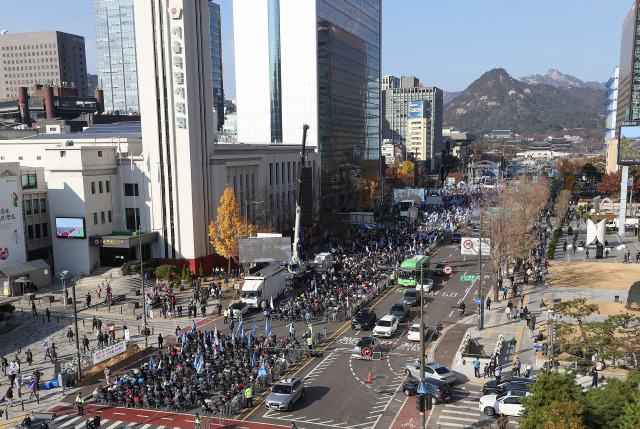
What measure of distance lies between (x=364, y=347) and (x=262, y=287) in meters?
15.2

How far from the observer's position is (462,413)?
27547 mm

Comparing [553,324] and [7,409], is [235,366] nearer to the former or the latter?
[7,409]

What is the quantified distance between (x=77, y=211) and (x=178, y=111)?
52.2ft

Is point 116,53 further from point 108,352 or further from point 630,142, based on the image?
point 108,352

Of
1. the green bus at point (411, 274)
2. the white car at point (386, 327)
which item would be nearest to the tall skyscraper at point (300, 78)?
the green bus at point (411, 274)

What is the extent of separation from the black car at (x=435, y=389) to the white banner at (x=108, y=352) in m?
19.4

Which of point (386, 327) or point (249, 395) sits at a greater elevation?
point (386, 327)

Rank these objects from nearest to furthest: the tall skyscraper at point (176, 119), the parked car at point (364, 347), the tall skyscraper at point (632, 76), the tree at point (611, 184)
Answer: the parked car at point (364, 347), the tall skyscraper at point (176, 119), the tree at point (611, 184), the tall skyscraper at point (632, 76)

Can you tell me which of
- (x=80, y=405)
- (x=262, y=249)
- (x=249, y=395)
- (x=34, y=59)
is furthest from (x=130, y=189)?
(x=34, y=59)

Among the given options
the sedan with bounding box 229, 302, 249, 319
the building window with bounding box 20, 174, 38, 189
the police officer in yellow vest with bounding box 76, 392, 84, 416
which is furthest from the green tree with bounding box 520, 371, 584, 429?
the building window with bounding box 20, 174, 38, 189

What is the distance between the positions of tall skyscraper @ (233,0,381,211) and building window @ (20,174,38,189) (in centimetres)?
4724

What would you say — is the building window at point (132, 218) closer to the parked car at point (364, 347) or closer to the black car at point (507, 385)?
the parked car at point (364, 347)

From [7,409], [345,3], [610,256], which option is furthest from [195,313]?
[345,3]

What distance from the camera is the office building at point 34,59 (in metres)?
192
